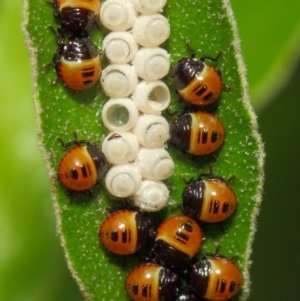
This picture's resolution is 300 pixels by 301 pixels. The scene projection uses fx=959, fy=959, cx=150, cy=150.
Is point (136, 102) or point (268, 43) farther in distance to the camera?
point (268, 43)

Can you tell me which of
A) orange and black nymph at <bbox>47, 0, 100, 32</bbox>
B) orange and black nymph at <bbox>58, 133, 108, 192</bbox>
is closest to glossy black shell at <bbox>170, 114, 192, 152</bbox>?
orange and black nymph at <bbox>58, 133, 108, 192</bbox>

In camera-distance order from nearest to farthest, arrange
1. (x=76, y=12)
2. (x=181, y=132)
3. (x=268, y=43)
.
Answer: (x=76, y=12)
(x=181, y=132)
(x=268, y=43)

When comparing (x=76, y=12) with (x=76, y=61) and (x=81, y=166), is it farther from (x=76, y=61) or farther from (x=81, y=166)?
(x=81, y=166)

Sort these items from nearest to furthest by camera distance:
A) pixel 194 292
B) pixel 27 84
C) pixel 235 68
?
1. pixel 235 68
2. pixel 194 292
3. pixel 27 84

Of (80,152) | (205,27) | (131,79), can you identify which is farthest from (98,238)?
(205,27)

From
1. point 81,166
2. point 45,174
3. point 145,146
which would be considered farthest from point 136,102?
point 45,174

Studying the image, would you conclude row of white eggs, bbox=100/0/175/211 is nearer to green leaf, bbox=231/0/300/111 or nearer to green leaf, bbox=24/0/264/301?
green leaf, bbox=24/0/264/301

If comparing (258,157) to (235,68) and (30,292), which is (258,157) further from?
(30,292)
